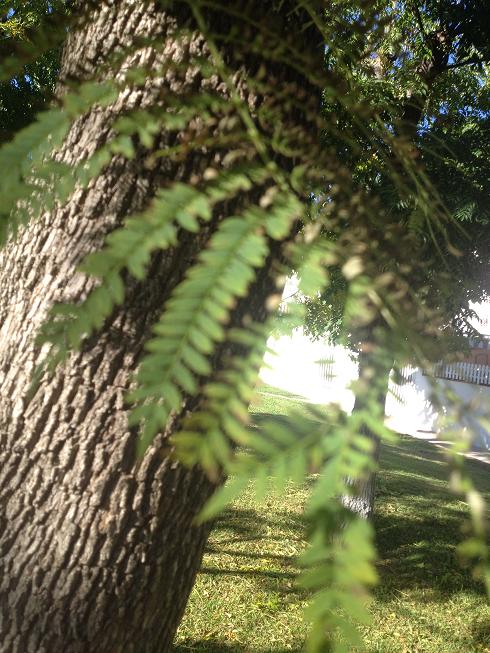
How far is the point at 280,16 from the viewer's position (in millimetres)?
1318

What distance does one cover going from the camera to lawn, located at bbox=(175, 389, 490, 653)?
4848mm

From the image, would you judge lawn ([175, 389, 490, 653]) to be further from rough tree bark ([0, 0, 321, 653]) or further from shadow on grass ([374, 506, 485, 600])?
rough tree bark ([0, 0, 321, 653])

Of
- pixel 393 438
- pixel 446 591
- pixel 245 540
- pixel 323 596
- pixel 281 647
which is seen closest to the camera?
pixel 323 596

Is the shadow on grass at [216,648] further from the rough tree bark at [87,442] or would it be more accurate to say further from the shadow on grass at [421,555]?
the rough tree bark at [87,442]

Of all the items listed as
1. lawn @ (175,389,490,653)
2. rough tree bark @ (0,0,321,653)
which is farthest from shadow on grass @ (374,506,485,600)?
rough tree bark @ (0,0,321,653)

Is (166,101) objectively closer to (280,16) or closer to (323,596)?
(280,16)

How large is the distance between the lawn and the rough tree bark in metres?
2.08

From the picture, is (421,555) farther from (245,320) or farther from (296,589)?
(245,320)

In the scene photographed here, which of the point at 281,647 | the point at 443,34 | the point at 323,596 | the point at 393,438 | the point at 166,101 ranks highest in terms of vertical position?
the point at 443,34

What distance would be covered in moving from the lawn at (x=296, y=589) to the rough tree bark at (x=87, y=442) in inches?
82.0

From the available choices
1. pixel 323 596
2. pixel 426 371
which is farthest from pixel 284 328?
pixel 323 596

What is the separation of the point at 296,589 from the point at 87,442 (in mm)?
4033

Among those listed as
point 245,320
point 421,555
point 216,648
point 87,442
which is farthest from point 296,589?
point 245,320

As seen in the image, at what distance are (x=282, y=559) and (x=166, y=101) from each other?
242 inches
